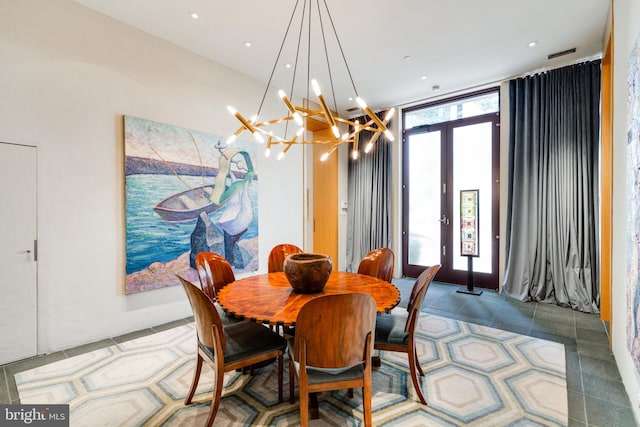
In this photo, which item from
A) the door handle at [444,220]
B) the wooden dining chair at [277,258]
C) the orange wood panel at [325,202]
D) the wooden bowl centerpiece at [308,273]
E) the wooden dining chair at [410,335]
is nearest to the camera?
the wooden dining chair at [410,335]

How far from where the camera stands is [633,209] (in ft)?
5.92

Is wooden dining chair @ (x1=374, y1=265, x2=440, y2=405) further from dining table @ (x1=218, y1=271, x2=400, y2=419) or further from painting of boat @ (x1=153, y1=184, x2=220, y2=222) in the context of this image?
painting of boat @ (x1=153, y1=184, x2=220, y2=222)

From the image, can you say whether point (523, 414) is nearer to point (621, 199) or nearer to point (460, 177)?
point (621, 199)

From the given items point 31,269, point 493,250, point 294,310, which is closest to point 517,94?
point 493,250

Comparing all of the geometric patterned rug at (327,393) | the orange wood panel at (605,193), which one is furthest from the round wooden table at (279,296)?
the orange wood panel at (605,193)

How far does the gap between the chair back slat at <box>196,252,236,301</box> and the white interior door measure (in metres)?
1.46

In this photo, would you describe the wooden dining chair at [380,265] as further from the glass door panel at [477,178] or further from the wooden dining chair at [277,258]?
the glass door panel at [477,178]

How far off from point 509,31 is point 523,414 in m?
3.72

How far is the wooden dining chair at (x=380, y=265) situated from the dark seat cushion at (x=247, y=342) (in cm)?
129

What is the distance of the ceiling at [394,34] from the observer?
9.61 ft

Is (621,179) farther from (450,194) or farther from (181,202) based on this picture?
(181,202)

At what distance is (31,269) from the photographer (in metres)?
2.63

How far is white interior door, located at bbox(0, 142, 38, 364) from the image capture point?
2520 mm

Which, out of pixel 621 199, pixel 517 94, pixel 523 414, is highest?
pixel 517 94
